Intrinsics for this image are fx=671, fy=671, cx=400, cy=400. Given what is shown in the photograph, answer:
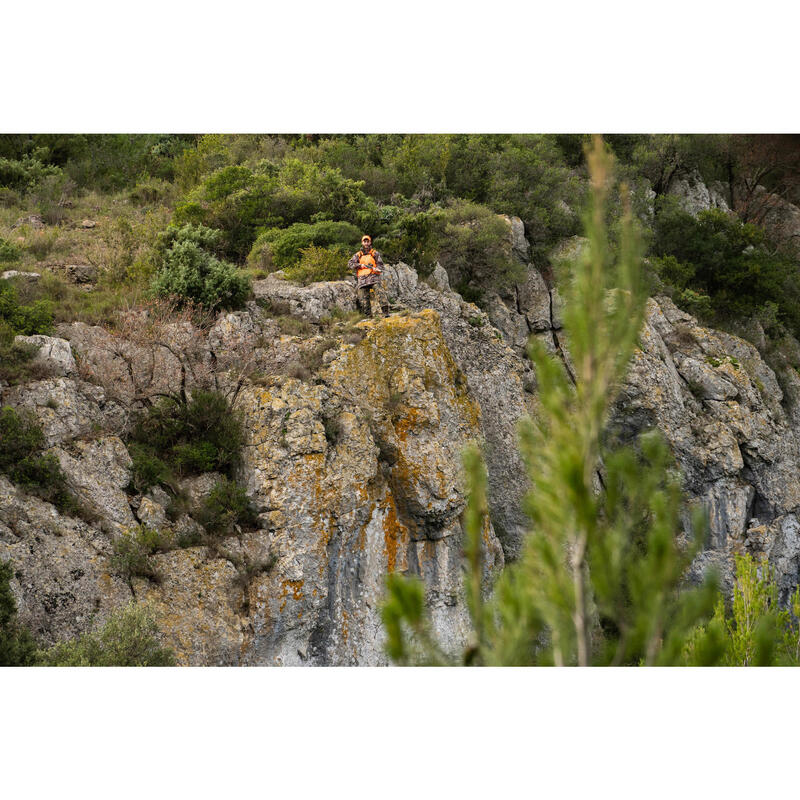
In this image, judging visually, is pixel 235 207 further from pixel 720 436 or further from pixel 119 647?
Answer: pixel 720 436

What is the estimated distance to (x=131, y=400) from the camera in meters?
8.41

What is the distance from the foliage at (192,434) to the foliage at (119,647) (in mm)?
2091

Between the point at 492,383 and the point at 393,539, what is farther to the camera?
the point at 492,383

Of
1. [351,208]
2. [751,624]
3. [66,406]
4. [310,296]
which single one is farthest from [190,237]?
[751,624]

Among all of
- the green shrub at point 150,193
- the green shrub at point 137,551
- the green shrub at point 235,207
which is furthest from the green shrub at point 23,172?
the green shrub at point 137,551

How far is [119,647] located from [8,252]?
8399 mm

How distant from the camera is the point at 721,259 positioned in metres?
16.4

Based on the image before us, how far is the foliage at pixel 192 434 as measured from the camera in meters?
8.09

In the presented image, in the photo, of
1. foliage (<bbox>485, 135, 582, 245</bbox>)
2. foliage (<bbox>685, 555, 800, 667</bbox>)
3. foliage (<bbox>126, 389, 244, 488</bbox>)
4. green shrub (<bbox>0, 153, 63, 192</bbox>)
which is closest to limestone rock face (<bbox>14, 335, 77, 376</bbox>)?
foliage (<bbox>126, 389, 244, 488</bbox>)

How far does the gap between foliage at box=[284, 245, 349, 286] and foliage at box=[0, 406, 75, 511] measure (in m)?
4.86

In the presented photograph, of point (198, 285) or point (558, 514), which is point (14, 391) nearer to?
point (198, 285)

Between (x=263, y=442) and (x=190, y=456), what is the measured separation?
872mm

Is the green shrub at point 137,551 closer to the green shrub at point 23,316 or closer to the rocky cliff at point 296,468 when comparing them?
the rocky cliff at point 296,468

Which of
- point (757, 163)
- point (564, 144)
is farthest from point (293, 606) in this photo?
point (757, 163)
